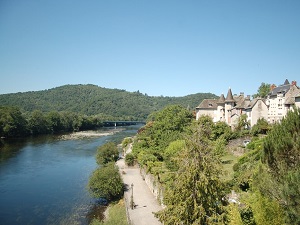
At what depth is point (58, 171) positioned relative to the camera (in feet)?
155

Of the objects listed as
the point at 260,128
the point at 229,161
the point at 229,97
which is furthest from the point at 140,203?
the point at 229,97

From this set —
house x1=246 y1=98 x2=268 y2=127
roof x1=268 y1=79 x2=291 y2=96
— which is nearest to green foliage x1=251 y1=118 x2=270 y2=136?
house x1=246 y1=98 x2=268 y2=127

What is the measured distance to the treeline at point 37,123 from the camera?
8812 centimetres

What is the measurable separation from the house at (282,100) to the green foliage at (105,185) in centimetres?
2941

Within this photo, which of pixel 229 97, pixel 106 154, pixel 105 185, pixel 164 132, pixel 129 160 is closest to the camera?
pixel 105 185

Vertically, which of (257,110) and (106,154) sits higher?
(257,110)

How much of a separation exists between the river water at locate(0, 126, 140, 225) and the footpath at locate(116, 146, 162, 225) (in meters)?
4.98

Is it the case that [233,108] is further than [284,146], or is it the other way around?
[233,108]

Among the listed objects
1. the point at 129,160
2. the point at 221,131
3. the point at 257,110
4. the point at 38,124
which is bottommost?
the point at 129,160

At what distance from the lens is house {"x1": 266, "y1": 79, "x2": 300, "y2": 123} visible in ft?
140

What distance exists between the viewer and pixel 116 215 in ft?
88.2

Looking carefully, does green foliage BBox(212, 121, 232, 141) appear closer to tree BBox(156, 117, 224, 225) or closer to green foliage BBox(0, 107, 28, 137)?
tree BBox(156, 117, 224, 225)

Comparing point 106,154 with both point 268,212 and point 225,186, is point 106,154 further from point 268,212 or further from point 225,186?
point 268,212

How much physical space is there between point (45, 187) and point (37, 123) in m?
73.6
